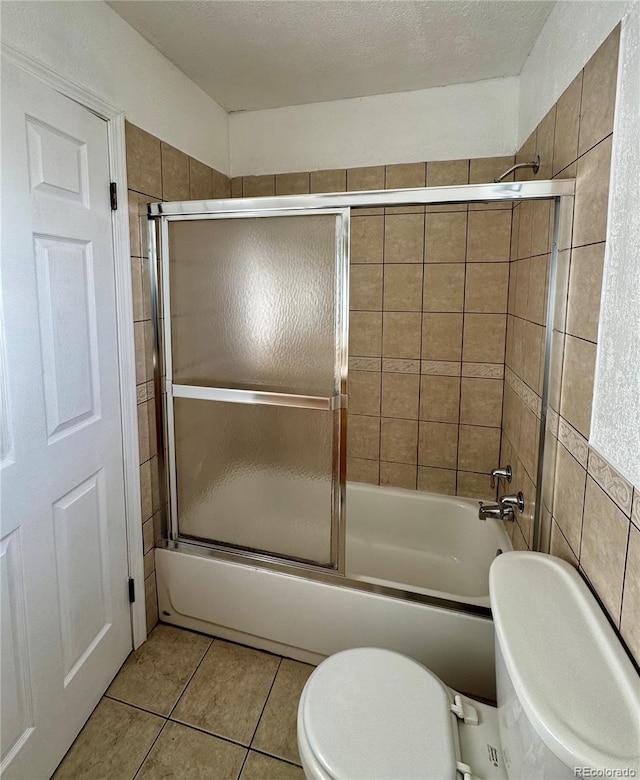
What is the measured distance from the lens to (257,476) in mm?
1772

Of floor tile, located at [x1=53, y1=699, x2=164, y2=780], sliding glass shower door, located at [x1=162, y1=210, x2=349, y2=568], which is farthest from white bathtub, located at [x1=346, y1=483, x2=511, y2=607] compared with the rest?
floor tile, located at [x1=53, y1=699, x2=164, y2=780]

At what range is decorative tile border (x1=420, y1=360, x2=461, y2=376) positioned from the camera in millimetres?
2342

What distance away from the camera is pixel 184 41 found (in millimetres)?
1719

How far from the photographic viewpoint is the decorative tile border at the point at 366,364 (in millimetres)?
2479

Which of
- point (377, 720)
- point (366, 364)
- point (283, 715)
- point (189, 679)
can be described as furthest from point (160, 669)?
point (366, 364)

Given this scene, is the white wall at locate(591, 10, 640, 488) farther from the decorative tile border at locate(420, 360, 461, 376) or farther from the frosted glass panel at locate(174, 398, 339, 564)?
the decorative tile border at locate(420, 360, 461, 376)

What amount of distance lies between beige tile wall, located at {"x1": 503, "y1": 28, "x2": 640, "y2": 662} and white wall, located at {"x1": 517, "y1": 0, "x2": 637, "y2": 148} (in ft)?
0.14

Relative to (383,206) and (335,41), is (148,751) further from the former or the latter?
(335,41)

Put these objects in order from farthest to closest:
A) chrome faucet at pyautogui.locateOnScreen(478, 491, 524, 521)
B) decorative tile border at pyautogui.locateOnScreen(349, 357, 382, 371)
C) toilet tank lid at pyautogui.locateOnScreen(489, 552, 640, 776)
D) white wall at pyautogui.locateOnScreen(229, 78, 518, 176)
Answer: decorative tile border at pyautogui.locateOnScreen(349, 357, 382, 371) < white wall at pyautogui.locateOnScreen(229, 78, 518, 176) < chrome faucet at pyautogui.locateOnScreen(478, 491, 524, 521) < toilet tank lid at pyautogui.locateOnScreen(489, 552, 640, 776)

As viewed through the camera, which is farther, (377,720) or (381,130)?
(381,130)

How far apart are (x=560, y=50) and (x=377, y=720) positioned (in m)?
1.97

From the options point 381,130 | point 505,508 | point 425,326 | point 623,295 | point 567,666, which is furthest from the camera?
point 425,326

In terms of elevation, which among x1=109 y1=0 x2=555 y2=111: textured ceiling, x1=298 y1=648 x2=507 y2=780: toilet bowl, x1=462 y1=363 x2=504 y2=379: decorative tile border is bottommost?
x1=298 y1=648 x2=507 y2=780: toilet bowl

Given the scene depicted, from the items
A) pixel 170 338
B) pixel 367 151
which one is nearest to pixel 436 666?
pixel 170 338
